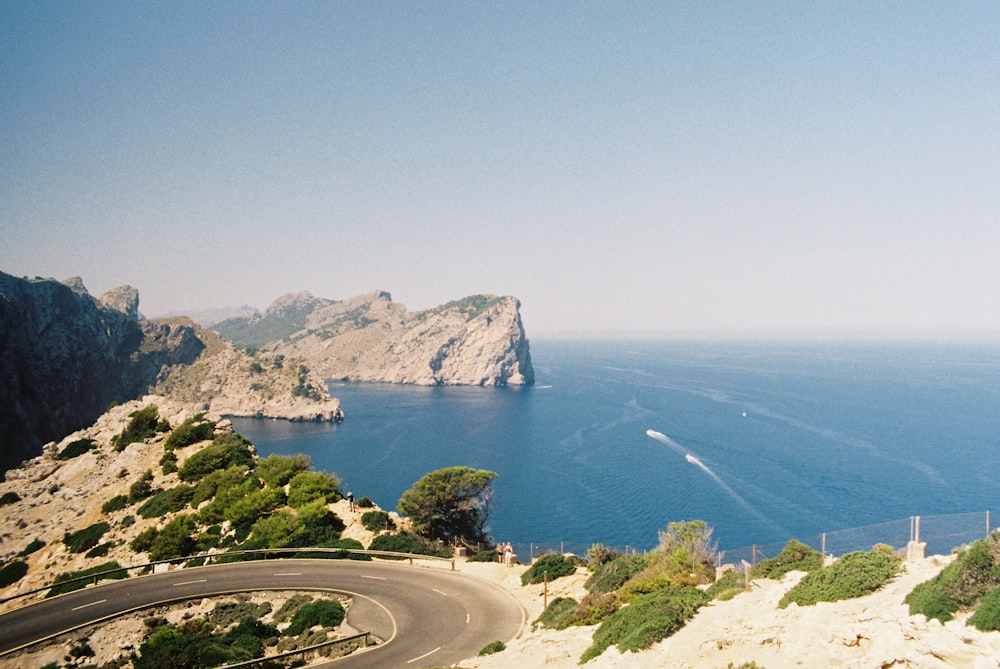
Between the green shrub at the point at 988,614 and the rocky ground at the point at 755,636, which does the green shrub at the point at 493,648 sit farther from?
the green shrub at the point at 988,614

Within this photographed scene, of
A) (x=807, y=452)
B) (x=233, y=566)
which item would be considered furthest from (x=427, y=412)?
(x=233, y=566)

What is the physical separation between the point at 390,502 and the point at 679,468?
157 ft

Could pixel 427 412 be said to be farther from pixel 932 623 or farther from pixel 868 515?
pixel 932 623

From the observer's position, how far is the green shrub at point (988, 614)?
1062 centimetres

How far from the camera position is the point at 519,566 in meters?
33.3

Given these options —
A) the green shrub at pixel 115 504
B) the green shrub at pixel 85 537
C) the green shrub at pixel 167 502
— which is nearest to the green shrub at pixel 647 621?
the green shrub at pixel 167 502

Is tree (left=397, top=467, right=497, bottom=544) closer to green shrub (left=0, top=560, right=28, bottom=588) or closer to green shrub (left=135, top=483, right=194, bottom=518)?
green shrub (left=135, top=483, right=194, bottom=518)

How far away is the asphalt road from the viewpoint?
22.8m

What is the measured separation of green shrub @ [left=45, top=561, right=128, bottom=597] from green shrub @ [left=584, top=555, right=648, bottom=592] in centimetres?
2794

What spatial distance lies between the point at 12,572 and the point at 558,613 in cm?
4240

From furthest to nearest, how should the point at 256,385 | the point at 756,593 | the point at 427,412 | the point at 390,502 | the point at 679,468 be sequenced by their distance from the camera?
the point at 256,385
the point at 427,412
the point at 679,468
the point at 390,502
the point at 756,593

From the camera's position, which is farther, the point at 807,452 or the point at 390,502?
the point at 807,452

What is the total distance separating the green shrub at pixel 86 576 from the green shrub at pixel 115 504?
942 centimetres

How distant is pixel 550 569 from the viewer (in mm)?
29953
